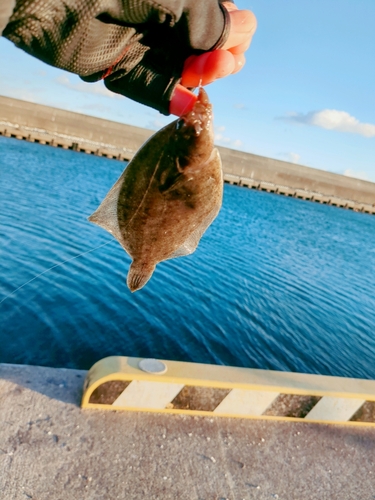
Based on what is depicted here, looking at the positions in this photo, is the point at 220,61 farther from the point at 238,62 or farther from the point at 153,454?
the point at 153,454

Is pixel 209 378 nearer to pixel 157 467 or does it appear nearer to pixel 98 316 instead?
pixel 157 467

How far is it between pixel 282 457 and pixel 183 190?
3661 mm

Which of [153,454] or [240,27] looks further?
[153,454]

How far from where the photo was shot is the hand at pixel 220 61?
2037 mm

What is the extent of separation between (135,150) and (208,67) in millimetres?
61993

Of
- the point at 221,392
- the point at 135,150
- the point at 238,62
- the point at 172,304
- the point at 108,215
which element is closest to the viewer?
the point at 238,62

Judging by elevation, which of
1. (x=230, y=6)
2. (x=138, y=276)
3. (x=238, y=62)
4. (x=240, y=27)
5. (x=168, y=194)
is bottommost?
(x=138, y=276)

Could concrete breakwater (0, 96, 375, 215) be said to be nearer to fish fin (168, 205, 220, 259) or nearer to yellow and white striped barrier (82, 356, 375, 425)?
yellow and white striped barrier (82, 356, 375, 425)

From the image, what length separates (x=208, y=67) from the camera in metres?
2.09

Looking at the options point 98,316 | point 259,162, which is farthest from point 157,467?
point 259,162

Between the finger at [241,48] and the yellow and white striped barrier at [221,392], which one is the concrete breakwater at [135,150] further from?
the finger at [241,48]

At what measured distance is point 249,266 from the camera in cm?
1727

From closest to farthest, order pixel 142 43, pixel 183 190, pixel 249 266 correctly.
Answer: pixel 142 43 < pixel 183 190 < pixel 249 266

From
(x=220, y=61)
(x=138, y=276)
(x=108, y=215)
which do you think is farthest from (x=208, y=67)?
(x=138, y=276)
